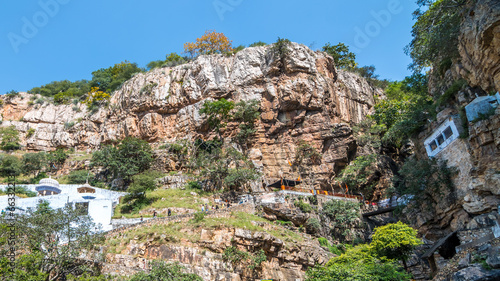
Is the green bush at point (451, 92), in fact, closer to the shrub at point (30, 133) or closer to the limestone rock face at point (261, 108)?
the limestone rock face at point (261, 108)

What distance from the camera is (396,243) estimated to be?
27844 mm

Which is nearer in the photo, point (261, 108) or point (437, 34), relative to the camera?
point (437, 34)

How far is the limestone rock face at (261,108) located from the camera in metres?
49.7

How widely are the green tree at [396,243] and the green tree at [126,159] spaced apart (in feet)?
93.9

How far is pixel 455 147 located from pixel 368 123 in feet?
70.8

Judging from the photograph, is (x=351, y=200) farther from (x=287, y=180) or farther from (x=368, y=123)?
(x=368, y=123)

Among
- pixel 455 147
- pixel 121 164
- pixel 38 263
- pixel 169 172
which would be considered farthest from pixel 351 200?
pixel 38 263

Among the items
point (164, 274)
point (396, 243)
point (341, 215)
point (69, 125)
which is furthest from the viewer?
point (69, 125)

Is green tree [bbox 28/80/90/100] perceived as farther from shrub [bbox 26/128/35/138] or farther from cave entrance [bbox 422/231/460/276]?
cave entrance [bbox 422/231/460/276]

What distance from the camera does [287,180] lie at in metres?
45.4

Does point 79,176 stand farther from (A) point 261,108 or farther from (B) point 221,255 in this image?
(B) point 221,255

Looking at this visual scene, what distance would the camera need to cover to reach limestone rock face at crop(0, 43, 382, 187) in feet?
163

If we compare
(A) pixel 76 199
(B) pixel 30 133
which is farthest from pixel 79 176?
(B) pixel 30 133

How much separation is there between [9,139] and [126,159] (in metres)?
25.1
